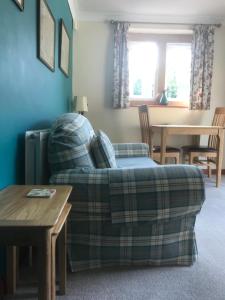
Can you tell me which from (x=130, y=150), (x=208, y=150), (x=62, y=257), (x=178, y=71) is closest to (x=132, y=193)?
(x=62, y=257)

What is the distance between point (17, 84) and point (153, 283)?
1.26m

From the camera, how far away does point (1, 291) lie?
1.39 metres

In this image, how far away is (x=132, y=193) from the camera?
158 cm

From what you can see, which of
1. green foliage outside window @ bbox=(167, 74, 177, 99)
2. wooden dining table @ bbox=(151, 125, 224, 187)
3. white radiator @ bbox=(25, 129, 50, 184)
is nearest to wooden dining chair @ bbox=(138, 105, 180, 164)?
wooden dining table @ bbox=(151, 125, 224, 187)

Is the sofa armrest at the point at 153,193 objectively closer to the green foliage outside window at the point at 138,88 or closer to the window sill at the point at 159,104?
the window sill at the point at 159,104

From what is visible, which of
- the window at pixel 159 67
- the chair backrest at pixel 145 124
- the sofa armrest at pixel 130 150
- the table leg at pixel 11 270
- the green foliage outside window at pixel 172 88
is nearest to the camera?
the table leg at pixel 11 270

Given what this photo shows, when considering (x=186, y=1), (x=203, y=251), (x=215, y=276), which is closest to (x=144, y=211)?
(x=215, y=276)

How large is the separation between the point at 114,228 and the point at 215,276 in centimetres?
62

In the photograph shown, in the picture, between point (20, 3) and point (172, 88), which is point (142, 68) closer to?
point (172, 88)

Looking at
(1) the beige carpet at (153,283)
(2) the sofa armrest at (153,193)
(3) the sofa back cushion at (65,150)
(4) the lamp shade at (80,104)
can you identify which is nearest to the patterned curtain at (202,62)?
(4) the lamp shade at (80,104)

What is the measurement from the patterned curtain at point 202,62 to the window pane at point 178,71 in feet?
0.73

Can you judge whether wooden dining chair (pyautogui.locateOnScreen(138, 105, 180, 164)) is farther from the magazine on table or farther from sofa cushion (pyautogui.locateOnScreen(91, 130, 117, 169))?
the magazine on table

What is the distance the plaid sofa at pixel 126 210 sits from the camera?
1.58m

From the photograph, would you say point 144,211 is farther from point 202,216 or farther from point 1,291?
point 202,216
